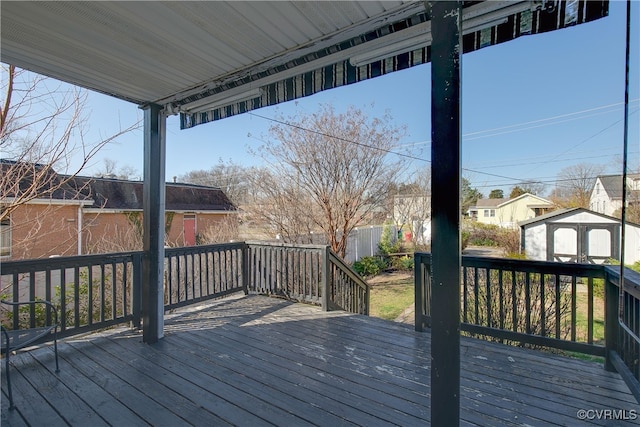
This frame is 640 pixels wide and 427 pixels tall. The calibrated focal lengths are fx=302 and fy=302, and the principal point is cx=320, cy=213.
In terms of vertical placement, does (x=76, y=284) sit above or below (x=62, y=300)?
above

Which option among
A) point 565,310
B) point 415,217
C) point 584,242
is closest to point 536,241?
point 584,242

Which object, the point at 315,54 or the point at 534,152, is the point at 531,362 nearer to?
the point at 315,54

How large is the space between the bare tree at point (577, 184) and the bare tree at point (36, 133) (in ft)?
49.5

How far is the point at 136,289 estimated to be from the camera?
3.40 metres

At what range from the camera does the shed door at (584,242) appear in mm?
9273

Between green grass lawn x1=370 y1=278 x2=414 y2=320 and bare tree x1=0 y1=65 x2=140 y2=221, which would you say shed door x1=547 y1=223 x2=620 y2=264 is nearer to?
green grass lawn x1=370 y1=278 x2=414 y2=320

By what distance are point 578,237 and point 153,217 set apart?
12196 millimetres

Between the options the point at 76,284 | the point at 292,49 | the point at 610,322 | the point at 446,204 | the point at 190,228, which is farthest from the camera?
the point at 190,228

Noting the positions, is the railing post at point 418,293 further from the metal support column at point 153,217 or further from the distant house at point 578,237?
the distant house at point 578,237

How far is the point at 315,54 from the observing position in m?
2.04

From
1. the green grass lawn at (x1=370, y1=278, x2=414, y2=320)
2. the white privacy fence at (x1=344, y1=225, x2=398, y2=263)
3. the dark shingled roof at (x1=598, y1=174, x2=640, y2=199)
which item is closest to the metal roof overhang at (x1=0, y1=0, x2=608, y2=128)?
the green grass lawn at (x1=370, y1=278, x2=414, y2=320)

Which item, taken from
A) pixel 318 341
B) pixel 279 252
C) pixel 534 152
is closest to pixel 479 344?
pixel 318 341

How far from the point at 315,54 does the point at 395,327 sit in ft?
9.51

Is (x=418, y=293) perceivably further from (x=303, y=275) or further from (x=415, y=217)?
(x=415, y=217)
